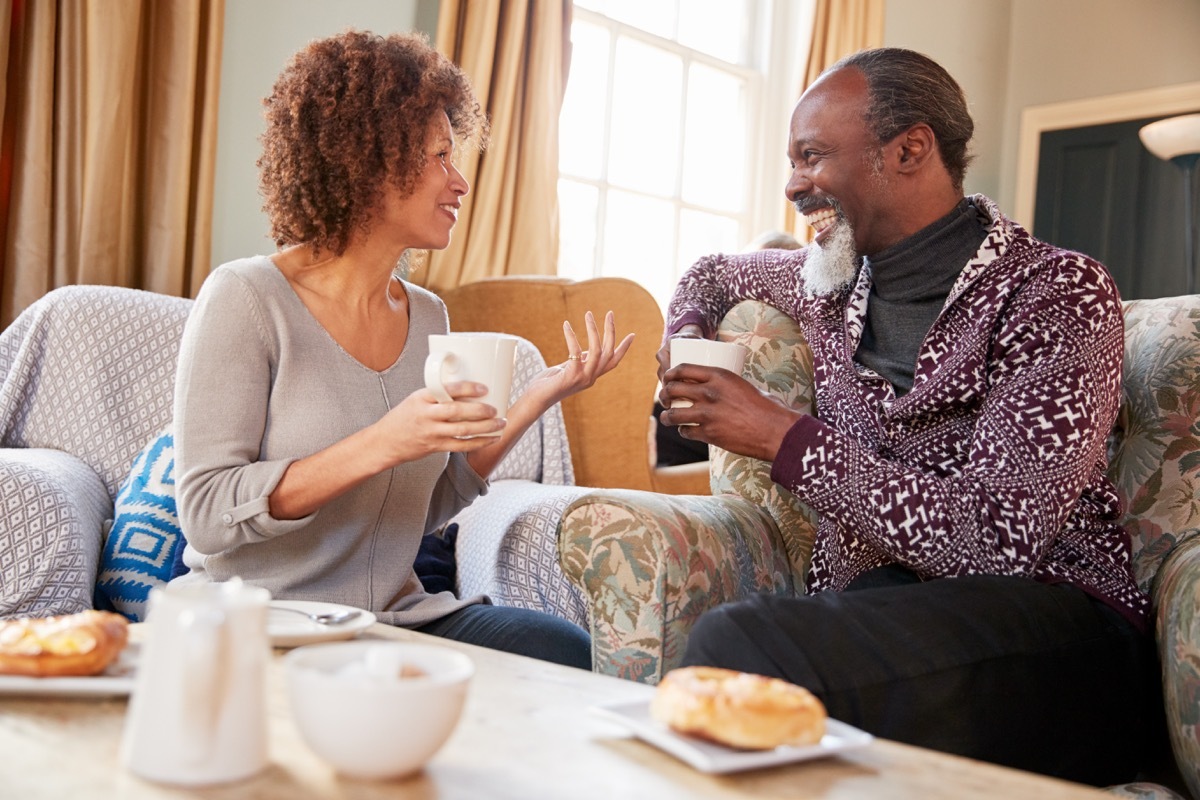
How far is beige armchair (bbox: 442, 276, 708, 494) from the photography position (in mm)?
2920

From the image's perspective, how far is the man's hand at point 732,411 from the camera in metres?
1.42

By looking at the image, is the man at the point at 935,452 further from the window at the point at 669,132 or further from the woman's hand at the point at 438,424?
the window at the point at 669,132

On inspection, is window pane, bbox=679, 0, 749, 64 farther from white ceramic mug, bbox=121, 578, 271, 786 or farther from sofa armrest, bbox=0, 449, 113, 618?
white ceramic mug, bbox=121, 578, 271, 786

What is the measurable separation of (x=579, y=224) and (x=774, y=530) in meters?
2.42

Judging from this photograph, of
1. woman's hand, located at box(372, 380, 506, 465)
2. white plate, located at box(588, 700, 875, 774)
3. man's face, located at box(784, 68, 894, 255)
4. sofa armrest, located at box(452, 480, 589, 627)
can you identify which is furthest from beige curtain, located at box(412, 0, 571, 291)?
white plate, located at box(588, 700, 875, 774)

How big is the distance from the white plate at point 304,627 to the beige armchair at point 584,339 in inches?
73.9

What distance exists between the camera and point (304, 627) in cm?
100

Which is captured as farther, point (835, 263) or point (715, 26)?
point (715, 26)

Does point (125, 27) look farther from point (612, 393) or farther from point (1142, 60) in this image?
point (1142, 60)

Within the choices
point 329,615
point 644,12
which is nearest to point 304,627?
point 329,615

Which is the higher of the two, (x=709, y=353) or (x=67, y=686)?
(x=709, y=353)

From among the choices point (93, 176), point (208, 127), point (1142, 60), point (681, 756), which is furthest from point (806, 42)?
point (681, 756)

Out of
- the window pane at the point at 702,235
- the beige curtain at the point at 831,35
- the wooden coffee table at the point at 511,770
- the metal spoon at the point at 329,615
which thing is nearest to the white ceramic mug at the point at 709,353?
the metal spoon at the point at 329,615

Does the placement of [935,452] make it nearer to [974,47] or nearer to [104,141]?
[104,141]
